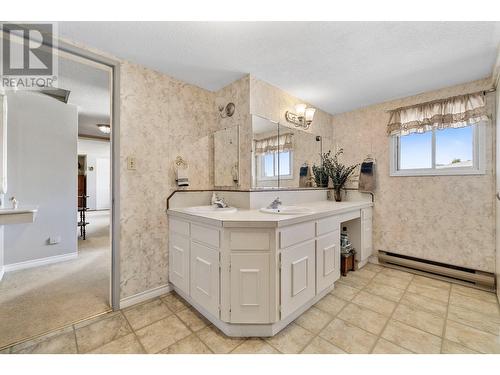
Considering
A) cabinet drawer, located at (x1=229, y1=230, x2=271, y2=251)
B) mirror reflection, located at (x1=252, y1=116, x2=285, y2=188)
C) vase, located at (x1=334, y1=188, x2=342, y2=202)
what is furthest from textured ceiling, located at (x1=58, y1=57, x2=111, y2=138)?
vase, located at (x1=334, y1=188, x2=342, y2=202)

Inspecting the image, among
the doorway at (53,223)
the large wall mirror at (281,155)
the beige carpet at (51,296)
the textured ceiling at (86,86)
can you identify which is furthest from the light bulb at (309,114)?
the beige carpet at (51,296)

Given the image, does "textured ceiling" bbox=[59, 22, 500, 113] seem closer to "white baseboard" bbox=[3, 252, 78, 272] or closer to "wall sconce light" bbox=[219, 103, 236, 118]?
"wall sconce light" bbox=[219, 103, 236, 118]

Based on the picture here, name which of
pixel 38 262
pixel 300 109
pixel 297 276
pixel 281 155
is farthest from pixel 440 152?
pixel 38 262

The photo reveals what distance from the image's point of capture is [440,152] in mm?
2523

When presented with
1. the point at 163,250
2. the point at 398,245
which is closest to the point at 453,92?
the point at 398,245

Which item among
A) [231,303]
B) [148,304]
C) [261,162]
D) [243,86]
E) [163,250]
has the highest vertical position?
[243,86]

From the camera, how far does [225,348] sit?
139 centimetres

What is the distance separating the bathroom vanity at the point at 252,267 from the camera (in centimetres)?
147

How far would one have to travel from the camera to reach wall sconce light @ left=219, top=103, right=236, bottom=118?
2297 millimetres

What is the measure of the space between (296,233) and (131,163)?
1.54 meters

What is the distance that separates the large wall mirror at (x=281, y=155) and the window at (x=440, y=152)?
1.05 metres

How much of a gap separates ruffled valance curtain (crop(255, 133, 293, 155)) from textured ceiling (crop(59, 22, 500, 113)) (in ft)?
1.93

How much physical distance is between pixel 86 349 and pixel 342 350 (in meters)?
1.65
